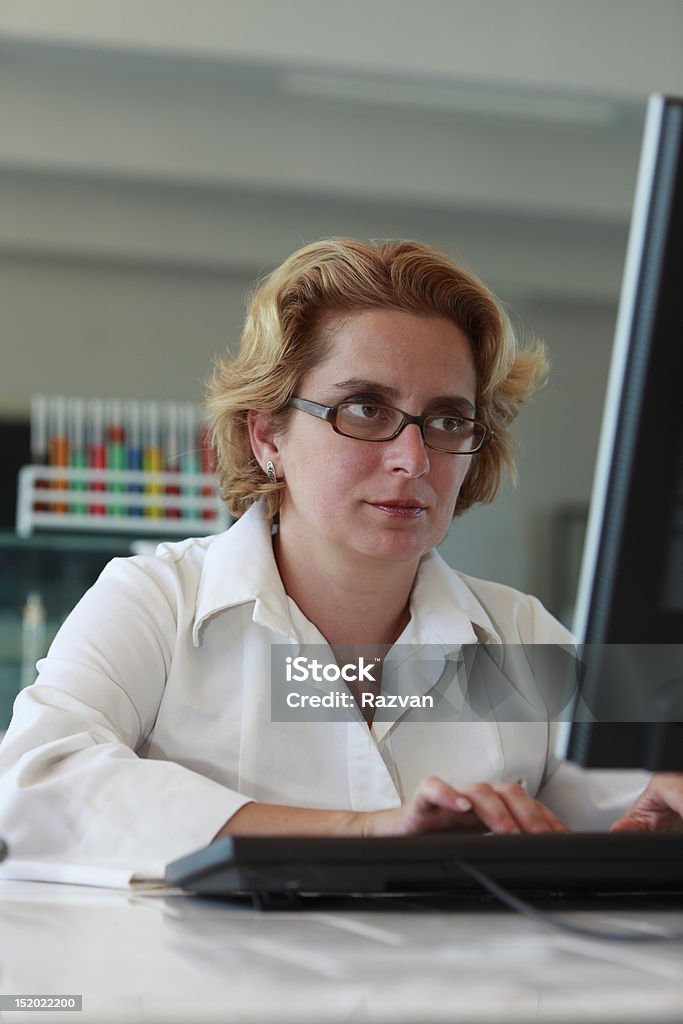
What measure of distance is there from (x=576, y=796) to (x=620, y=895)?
445 millimetres

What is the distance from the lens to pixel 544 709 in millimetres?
1176

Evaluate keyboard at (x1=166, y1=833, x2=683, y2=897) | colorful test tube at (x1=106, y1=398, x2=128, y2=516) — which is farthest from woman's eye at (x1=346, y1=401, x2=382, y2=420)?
colorful test tube at (x1=106, y1=398, x2=128, y2=516)

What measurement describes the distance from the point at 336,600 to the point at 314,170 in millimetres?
3177

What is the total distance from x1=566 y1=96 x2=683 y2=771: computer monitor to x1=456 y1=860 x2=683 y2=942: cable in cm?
9

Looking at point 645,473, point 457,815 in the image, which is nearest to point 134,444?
point 457,815

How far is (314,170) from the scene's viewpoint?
4078mm

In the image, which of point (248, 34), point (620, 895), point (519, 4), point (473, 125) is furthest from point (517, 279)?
point (620, 895)

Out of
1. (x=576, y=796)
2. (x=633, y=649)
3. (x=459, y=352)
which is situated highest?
(x=459, y=352)

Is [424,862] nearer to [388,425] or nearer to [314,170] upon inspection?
[388,425]

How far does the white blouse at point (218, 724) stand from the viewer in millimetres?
854

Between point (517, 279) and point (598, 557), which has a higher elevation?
point (517, 279)

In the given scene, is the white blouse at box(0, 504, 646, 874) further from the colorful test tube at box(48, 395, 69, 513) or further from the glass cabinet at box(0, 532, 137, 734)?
the colorful test tube at box(48, 395, 69, 513)

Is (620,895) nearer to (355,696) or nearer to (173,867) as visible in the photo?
(173,867)

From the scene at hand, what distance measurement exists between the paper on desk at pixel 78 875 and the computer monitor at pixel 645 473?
0.32 m
